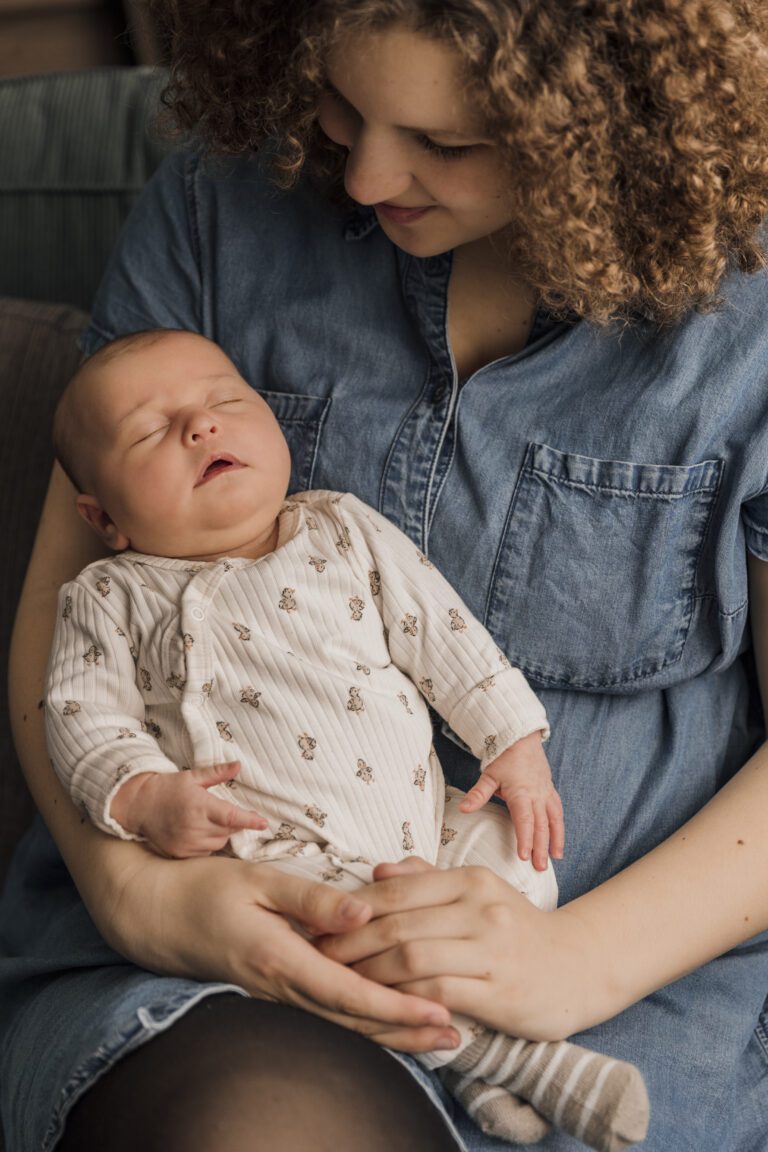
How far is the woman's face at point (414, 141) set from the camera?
0.92 meters

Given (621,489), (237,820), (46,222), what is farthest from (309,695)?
(46,222)

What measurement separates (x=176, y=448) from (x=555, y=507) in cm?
38

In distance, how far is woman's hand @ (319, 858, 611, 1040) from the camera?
37.2 inches

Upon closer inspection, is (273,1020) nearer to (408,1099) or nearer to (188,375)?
(408,1099)

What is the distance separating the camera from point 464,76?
93 cm

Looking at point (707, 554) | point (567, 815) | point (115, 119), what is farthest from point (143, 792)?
point (115, 119)

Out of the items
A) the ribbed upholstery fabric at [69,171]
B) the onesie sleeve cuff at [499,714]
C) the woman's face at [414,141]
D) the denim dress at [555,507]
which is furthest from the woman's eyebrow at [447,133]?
the ribbed upholstery fabric at [69,171]

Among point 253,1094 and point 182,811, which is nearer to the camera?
point 253,1094

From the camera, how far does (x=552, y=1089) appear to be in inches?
37.9

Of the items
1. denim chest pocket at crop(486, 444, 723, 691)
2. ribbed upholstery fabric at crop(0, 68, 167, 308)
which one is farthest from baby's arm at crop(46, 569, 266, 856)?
ribbed upholstery fabric at crop(0, 68, 167, 308)

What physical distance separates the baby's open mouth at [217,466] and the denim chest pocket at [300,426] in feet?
0.34

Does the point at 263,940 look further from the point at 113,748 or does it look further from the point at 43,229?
the point at 43,229

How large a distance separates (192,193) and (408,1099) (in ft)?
3.14

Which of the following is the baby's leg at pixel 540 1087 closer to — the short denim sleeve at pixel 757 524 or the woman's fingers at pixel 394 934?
the woman's fingers at pixel 394 934
